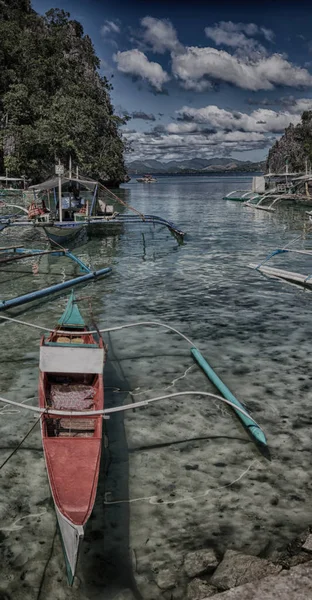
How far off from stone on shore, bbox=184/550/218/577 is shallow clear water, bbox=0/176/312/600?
0.36 ft

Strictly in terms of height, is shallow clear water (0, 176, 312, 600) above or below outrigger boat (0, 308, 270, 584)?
below

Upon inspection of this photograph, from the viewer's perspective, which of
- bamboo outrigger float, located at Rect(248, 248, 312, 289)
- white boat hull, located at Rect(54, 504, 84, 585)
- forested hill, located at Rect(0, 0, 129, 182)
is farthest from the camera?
forested hill, located at Rect(0, 0, 129, 182)

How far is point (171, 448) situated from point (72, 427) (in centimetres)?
156

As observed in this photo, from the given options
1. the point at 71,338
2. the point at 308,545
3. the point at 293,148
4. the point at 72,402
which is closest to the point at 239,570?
the point at 308,545

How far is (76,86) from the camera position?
79.3 m

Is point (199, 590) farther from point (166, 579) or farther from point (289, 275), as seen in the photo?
point (289, 275)

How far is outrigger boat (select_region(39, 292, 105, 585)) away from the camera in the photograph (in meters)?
4.27

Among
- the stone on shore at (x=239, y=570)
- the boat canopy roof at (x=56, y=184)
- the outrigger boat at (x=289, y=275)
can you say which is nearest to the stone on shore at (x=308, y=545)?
the stone on shore at (x=239, y=570)

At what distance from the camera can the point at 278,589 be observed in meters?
3.64

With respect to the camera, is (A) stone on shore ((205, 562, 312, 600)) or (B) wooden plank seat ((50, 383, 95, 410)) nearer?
(A) stone on shore ((205, 562, 312, 600))

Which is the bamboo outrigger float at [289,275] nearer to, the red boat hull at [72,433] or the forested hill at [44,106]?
the red boat hull at [72,433]

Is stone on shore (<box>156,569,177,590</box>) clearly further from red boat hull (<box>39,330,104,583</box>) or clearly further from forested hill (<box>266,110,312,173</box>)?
forested hill (<box>266,110,312,173</box>)

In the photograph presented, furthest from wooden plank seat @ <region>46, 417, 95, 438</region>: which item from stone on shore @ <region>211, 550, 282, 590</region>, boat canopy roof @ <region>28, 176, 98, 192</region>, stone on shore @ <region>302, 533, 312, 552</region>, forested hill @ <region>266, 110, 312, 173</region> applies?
forested hill @ <region>266, 110, 312, 173</region>

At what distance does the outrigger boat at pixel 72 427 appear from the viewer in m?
4.27
